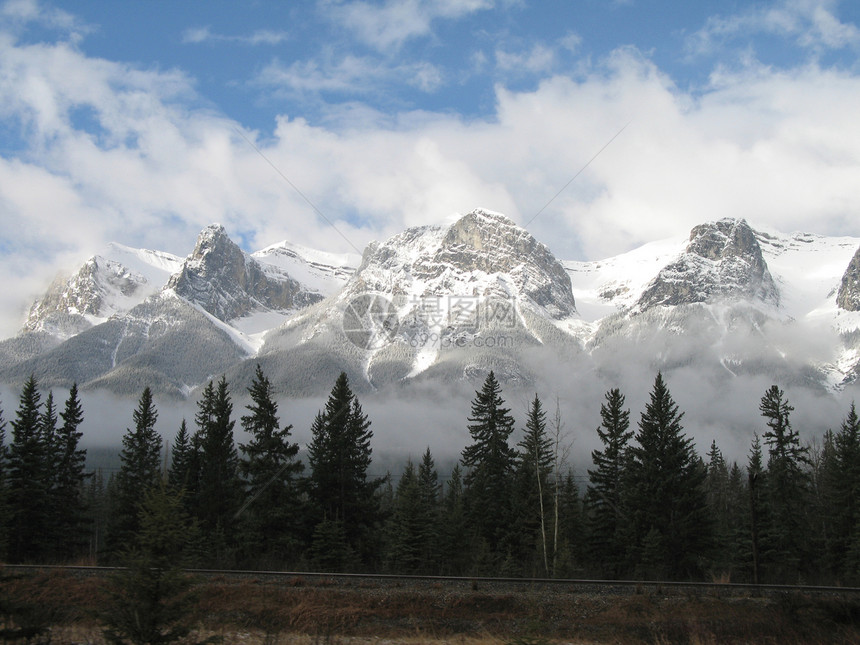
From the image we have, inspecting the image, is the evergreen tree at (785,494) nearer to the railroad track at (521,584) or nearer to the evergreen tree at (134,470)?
the railroad track at (521,584)

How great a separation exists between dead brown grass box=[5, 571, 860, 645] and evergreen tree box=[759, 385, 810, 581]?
83.1 ft

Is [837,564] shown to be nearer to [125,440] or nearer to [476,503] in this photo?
[476,503]

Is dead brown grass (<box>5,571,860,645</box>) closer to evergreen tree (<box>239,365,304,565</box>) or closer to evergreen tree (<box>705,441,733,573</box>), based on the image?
evergreen tree (<box>239,365,304,565</box>)

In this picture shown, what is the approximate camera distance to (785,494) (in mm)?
44750

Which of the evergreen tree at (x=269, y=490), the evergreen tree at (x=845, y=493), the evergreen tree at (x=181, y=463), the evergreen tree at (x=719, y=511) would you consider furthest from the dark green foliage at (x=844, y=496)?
the evergreen tree at (x=181, y=463)

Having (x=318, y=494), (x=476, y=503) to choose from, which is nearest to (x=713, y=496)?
(x=476, y=503)

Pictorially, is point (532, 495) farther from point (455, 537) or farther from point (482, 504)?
point (455, 537)

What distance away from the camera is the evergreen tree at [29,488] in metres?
39.5

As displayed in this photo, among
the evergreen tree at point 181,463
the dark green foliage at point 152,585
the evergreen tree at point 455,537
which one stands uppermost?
the evergreen tree at point 181,463

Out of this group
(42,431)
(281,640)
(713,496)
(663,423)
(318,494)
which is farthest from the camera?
(713,496)

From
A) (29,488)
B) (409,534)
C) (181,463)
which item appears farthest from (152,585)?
(181,463)

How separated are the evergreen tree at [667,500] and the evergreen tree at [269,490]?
19743 millimetres

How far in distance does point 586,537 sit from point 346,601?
1129 inches

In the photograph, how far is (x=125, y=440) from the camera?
52281 millimetres
